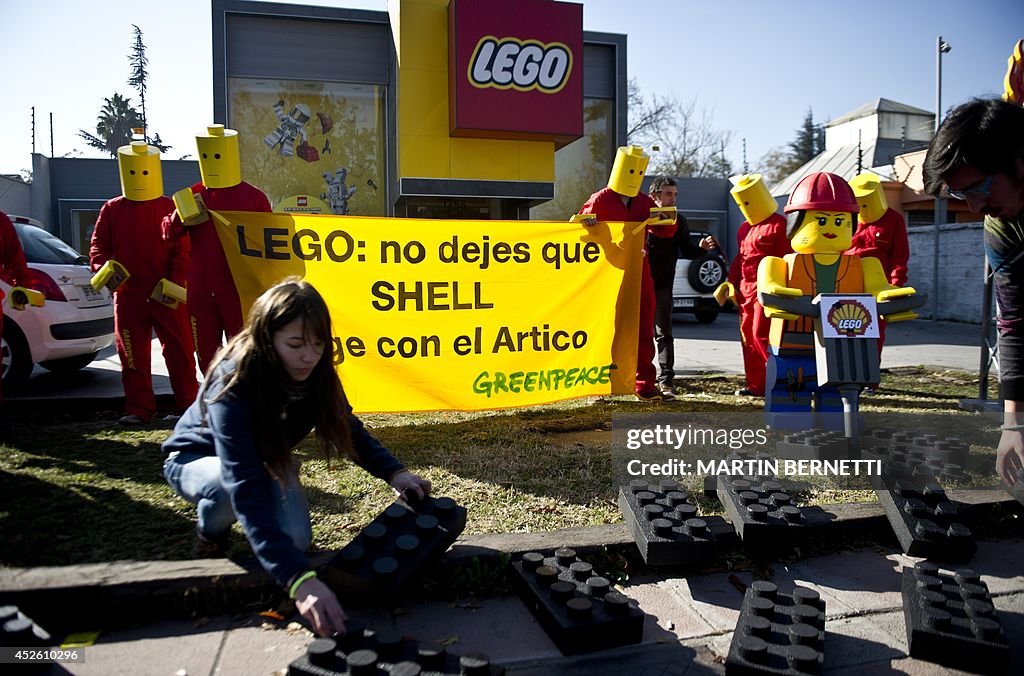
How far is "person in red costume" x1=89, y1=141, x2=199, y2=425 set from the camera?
5297mm

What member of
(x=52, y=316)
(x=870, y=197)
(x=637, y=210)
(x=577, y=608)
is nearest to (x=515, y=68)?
(x=637, y=210)

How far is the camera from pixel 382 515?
110 inches

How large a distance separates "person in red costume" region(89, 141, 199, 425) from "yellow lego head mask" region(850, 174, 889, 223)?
573cm

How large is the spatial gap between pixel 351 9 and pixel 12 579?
47.0 feet

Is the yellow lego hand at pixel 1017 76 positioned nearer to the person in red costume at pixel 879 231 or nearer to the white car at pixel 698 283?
the person in red costume at pixel 879 231

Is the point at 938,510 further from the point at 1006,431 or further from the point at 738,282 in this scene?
the point at 738,282

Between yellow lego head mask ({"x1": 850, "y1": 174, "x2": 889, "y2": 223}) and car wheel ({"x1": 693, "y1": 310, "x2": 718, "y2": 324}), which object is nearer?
yellow lego head mask ({"x1": 850, "y1": 174, "x2": 889, "y2": 223})

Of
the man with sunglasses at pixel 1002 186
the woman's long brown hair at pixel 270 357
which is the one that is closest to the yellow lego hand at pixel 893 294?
the man with sunglasses at pixel 1002 186

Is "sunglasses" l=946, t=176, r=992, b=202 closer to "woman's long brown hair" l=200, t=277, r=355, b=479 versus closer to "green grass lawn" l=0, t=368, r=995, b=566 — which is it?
"green grass lawn" l=0, t=368, r=995, b=566

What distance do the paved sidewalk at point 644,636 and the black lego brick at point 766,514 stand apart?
177 millimetres

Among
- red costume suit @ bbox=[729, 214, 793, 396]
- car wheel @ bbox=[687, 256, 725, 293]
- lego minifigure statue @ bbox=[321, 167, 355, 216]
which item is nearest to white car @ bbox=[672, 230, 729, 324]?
car wheel @ bbox=[687, 256, 725, 293]

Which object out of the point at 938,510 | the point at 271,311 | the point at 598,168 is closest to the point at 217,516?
the point at 271,311

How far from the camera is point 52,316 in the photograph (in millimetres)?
6582

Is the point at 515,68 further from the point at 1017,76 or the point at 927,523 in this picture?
the point at 927,523
